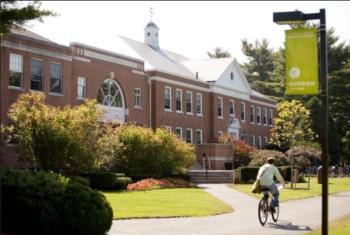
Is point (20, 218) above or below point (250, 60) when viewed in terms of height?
below

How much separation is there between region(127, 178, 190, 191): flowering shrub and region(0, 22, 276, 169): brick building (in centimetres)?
805

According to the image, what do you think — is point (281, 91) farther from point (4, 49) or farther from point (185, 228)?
point (185, 228)

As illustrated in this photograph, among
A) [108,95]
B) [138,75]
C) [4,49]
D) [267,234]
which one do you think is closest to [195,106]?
[138,75]

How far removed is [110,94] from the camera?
4253 cm

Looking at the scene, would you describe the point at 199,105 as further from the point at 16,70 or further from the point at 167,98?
the point at 16,70

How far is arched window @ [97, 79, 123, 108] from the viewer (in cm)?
4156

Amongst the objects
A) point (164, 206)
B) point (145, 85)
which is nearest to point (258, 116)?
point (145, 85)

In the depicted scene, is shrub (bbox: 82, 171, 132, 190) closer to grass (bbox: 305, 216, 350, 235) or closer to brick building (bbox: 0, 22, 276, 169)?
brick building (bbox: 0, 22, 276, 169)

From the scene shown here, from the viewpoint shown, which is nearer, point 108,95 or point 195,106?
point 108,95

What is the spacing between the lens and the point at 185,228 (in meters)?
15.2

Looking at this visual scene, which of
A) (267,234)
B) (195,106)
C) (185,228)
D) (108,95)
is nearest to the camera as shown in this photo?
(267,234)

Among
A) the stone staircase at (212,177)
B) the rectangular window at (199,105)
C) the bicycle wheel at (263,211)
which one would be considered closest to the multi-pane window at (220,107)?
the rectangular window at (199,105)

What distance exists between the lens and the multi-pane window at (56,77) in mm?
36375

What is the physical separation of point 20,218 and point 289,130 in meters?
32.3
